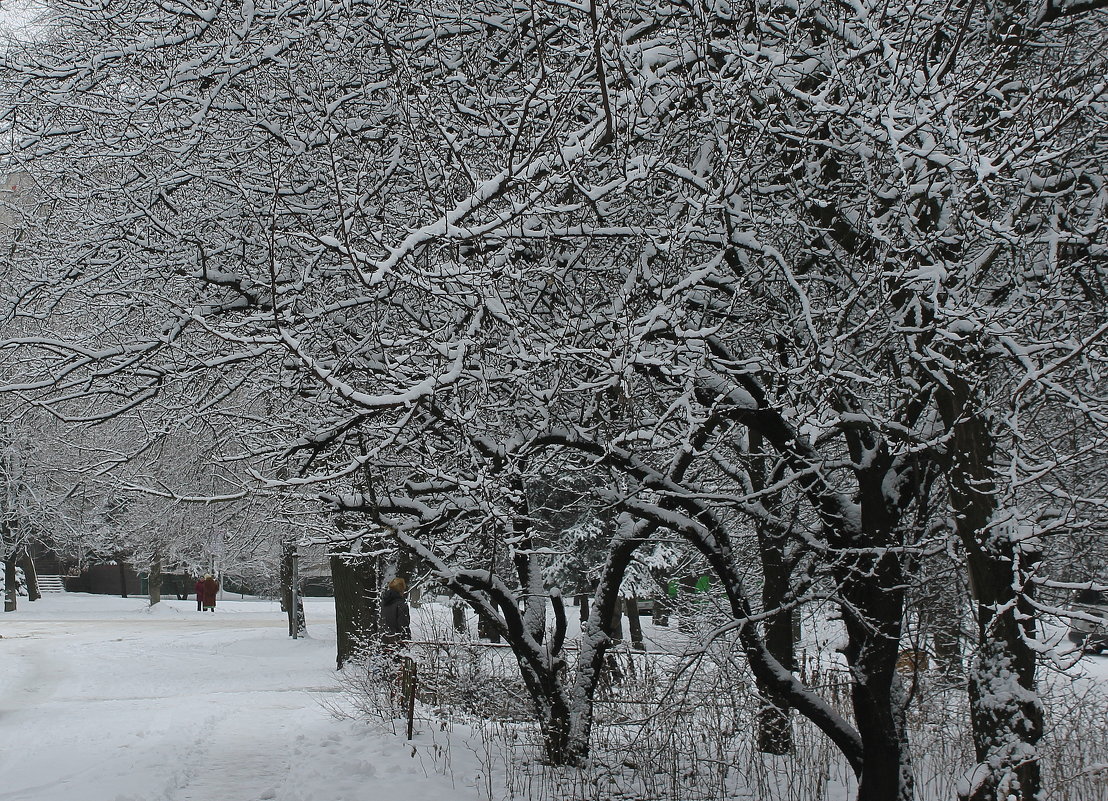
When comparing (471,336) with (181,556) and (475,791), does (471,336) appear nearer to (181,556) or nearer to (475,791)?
(475,791)

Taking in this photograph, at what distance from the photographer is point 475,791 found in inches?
292

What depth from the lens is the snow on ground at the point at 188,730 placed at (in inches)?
303

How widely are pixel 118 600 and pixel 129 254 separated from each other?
4059 centimetres

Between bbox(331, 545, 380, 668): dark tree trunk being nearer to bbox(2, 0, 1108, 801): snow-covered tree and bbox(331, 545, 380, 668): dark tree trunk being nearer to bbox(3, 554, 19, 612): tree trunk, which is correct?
bbox(2, 0, 1108, 801): snow-covered tree

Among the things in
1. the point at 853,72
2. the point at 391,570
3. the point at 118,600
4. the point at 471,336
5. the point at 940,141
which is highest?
the point at 853,72

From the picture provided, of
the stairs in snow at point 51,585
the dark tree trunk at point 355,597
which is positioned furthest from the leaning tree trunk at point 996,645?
the stairs in snow at point 51,585

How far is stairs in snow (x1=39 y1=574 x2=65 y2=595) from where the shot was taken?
145 ft

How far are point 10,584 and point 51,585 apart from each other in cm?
1010

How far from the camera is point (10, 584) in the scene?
3531cm

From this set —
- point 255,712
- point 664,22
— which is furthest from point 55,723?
point 664,22

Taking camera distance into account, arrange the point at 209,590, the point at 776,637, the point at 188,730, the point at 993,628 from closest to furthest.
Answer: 1. the point at 993,628
2. the point at 776,637
3. the point at 188,730
4. the point at 209,590

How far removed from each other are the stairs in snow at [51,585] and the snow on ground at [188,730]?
71.8 feet

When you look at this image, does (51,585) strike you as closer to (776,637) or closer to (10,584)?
(10,584)

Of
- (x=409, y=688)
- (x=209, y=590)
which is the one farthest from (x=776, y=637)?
(x=209, y=590)
